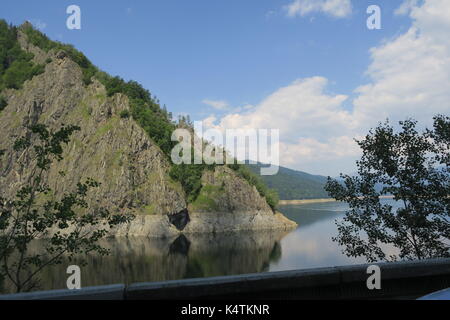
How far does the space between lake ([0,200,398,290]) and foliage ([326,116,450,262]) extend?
34.9 metres

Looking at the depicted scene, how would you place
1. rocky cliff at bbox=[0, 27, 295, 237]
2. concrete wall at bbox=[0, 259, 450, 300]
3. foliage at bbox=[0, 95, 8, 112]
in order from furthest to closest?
foliage at bbox=[0, 95, 8, 112], rocky cliff at bbox=[0, 27, 295, 237], concrete wall at bbox=[0, 259, 450, 300]

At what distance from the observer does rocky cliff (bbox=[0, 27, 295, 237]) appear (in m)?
101

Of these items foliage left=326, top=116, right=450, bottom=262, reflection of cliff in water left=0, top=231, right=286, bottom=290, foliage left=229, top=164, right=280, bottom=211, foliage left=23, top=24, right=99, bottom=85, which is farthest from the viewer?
foliage left=23, top=24, right=99, bottom=85

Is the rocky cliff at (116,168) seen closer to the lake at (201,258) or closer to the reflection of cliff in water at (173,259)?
the reflection of cliff in water at (173,259)

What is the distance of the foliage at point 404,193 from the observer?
1538 centimetres

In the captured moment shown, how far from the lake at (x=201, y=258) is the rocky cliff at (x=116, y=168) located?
12047 mm

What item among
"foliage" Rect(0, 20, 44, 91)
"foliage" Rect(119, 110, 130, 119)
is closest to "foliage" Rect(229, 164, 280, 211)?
"foliage" Rect(119, 110, 130, 119)

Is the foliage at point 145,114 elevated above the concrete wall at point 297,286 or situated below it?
above

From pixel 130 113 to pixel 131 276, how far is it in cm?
7553

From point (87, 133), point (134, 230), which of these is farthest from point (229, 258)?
point (87, 133)

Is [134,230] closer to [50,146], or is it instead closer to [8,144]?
[8,144]

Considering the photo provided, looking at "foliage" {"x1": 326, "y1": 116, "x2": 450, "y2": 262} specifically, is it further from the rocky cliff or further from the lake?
the rocky cliff

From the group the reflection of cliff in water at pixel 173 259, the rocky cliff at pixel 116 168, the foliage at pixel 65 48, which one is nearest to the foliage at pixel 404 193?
the reflection of cliff in water at pixel 173 259

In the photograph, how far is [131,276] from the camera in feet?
163
